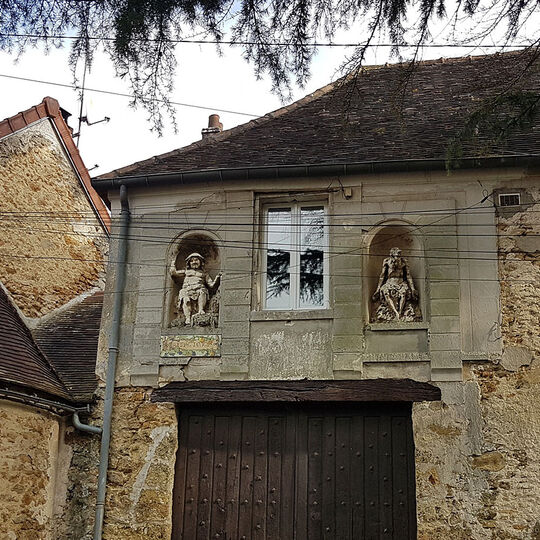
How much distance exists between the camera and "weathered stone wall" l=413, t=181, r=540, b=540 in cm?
891

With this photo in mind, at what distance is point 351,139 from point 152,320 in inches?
132

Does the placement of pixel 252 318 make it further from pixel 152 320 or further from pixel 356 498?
pixel 356 498

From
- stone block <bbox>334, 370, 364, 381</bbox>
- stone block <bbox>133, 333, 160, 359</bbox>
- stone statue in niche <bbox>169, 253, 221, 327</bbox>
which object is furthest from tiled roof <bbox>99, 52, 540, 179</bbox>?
stone block <bbox>334, 370, 364, 381</bbox>

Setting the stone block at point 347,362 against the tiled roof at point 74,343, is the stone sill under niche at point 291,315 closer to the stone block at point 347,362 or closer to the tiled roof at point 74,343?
the stone block at point 347,362

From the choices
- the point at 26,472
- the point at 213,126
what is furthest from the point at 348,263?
the point at 213,126

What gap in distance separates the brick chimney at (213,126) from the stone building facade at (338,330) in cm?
243

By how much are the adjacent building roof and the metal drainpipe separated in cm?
290

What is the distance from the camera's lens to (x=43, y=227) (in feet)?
45.3

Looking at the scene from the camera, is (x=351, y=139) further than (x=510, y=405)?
Yes

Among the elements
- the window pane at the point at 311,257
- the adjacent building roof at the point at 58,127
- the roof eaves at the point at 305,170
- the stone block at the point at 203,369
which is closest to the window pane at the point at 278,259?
the window pane at the point at 311,257

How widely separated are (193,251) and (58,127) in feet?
16.7

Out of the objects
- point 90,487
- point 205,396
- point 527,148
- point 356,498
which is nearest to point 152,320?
point 205,396

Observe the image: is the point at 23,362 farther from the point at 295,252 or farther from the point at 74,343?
the point at 295,252

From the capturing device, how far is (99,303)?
1337 centimetres
